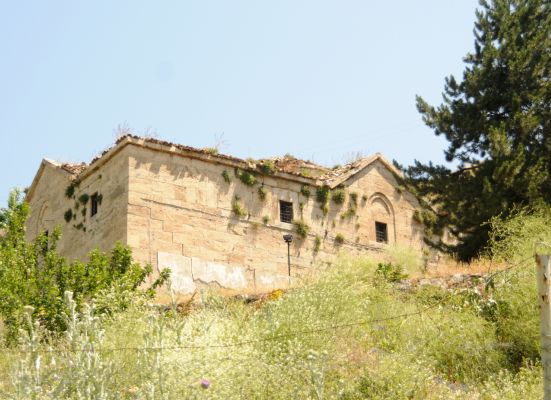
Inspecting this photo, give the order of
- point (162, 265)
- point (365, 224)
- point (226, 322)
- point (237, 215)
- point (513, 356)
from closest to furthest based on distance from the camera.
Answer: point (226, 322)
point (513, 356)
point (162, 265)
point (237, 215)
point (365, 224)

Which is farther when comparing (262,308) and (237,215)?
(237,215)

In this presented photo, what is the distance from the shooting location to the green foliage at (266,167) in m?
25.7

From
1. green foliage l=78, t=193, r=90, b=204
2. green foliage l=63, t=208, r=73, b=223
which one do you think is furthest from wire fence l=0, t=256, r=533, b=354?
green foliage l=63, t=208, r=73, b=223

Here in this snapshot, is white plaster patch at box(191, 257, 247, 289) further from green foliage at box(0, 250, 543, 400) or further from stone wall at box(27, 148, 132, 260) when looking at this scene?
green foliage at box(0, 250, 543, 400)

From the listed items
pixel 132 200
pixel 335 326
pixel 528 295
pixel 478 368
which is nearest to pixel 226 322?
pixel 335 326

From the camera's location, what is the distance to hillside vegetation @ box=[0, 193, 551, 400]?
1243cm

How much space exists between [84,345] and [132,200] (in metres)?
11.2

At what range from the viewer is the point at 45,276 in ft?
62.2

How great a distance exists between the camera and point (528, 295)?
17.7 meters

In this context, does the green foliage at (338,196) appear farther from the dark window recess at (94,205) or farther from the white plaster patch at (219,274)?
the dark window recess at (94,205)

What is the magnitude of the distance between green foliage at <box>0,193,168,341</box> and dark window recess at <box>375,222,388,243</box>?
920 centimetres

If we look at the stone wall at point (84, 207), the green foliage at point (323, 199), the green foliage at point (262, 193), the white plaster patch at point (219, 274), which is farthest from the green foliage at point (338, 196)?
the stone wall at point (84, 207)

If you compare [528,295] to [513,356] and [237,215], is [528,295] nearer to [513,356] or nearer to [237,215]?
→ [513,356]

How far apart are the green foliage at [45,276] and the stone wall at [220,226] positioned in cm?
305
